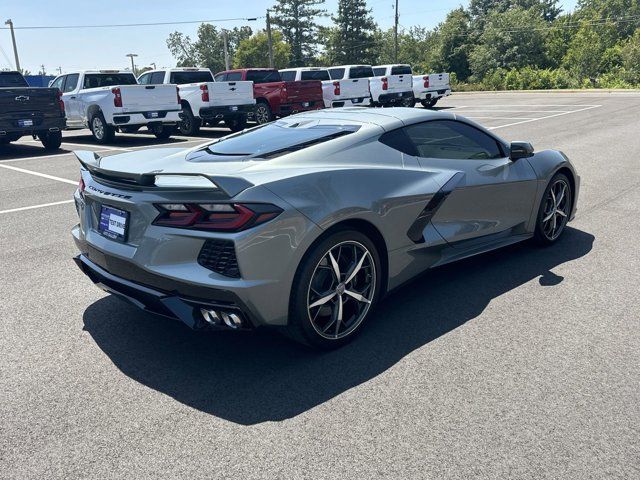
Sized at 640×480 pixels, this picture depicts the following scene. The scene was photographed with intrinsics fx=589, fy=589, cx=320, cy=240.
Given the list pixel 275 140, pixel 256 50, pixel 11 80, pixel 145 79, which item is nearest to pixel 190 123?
pixel 145 79

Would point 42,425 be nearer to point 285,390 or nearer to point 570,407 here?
point 285,390

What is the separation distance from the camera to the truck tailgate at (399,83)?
23.9 m

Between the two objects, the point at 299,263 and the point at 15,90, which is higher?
the point at 15,90

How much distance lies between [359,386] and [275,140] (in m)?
1.83

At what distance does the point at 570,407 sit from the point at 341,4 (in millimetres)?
82539

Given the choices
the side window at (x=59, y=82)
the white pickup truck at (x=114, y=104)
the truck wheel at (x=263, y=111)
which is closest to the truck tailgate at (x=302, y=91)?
the truck wheel at (x=263, y=111)

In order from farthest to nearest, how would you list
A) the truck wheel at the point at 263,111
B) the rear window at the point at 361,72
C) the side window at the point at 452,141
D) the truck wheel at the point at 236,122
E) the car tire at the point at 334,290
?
the rear window at the point at 361,72, the truck wheel at the point at 263,111, the truck wheel at the point at 236,122, the side window at the point at 452,141, the car tire at the point at 334,290

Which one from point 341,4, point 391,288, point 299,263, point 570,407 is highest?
point 341,4

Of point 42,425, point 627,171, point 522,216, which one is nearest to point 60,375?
point 42,425

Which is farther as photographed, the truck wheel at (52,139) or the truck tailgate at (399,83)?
the truck tailgate at (399,83)

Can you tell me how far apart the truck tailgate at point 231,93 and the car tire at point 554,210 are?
13176mm

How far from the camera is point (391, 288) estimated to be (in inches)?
157

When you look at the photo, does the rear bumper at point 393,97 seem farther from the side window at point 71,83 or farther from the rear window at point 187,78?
the side window at point 71,83

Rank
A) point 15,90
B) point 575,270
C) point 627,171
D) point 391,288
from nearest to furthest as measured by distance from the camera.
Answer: point 391,288, point 575,270, point 627,171, point 15,90
